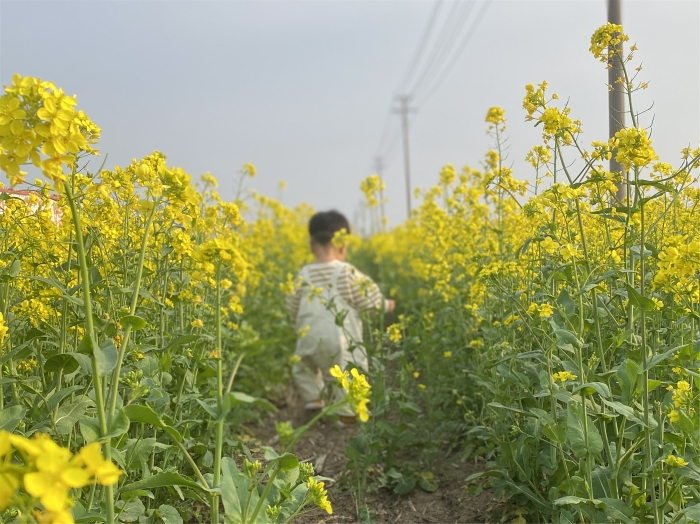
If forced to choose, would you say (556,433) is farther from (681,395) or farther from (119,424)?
(119,424)

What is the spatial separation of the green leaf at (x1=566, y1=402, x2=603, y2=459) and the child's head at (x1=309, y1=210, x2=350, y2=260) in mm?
2894

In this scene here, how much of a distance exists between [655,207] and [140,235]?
2.12 metres

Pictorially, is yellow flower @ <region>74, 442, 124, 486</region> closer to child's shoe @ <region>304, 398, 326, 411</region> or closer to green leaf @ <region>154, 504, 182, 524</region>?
green leaf @ <region>154, 504, 182, 524</region>

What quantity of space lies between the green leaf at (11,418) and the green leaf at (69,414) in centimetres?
11

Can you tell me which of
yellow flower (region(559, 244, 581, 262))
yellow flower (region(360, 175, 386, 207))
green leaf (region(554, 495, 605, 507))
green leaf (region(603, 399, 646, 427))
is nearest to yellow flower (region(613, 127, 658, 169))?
yellow flower (region(559, 244, 581, 262))

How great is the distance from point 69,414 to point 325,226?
3.03 m

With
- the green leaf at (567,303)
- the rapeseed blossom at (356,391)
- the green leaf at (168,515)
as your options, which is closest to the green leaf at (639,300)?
the green leaf at (567,303)

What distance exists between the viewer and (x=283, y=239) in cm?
750

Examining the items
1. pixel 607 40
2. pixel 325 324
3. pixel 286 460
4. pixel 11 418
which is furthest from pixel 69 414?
pixel 325 324

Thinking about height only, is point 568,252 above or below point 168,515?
above

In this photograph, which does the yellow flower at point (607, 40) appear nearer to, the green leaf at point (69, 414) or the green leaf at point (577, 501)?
the green leaf at point (577, 501)

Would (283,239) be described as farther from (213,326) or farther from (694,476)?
(694,476)

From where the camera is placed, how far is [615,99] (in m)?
2.49

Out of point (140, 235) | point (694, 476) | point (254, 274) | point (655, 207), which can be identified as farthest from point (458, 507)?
point (254, 274)
